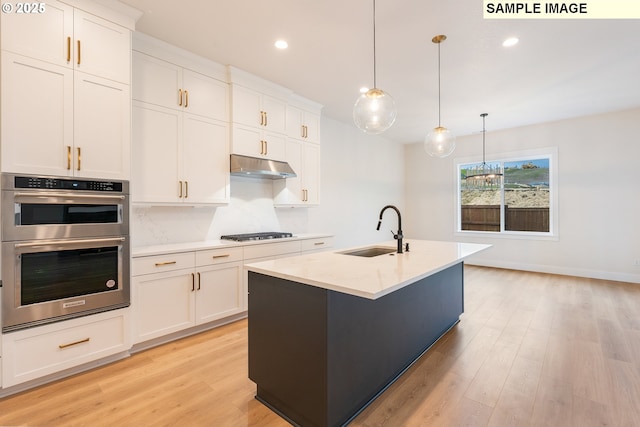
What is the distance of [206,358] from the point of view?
2492 mm

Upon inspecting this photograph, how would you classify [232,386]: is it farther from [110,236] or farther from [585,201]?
[585,201]

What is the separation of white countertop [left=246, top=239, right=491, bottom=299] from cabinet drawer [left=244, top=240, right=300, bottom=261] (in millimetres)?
1196

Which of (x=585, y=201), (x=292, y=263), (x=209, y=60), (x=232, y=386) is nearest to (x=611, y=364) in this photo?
(x=292, y=263)

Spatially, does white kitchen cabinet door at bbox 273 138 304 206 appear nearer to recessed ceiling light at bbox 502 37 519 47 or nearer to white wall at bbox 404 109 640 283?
recessed ceiling light at bbox 502 37 519 47

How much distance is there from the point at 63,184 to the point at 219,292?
63.2 inches

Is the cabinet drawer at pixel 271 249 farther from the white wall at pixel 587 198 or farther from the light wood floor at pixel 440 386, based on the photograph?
the white wall at pixel 587 198

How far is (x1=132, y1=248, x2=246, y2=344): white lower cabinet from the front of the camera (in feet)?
8.43

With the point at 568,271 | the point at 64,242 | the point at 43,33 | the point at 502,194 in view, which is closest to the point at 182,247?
the point at 64,242

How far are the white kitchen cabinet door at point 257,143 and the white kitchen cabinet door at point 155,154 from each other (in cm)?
64

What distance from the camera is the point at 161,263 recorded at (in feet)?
8.71

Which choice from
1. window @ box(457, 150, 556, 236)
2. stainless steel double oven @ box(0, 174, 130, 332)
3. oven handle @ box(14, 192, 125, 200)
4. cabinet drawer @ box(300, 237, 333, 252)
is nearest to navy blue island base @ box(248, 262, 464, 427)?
stainless steel double oven @ box(0, 174, 130, 332)

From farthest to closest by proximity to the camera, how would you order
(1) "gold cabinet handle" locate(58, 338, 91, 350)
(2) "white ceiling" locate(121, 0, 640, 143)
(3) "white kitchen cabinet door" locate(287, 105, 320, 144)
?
(3) "white kitchen cabinet door" locate(287, 105, 320, 144)
(2) "white ceiling" locate(121, 0, 640, 143)
(1) "gold cabinet handle" locate(58, 338, 91, 350)

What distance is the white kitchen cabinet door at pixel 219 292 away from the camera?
2941mm

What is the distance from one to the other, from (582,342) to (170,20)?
4.67 metres
